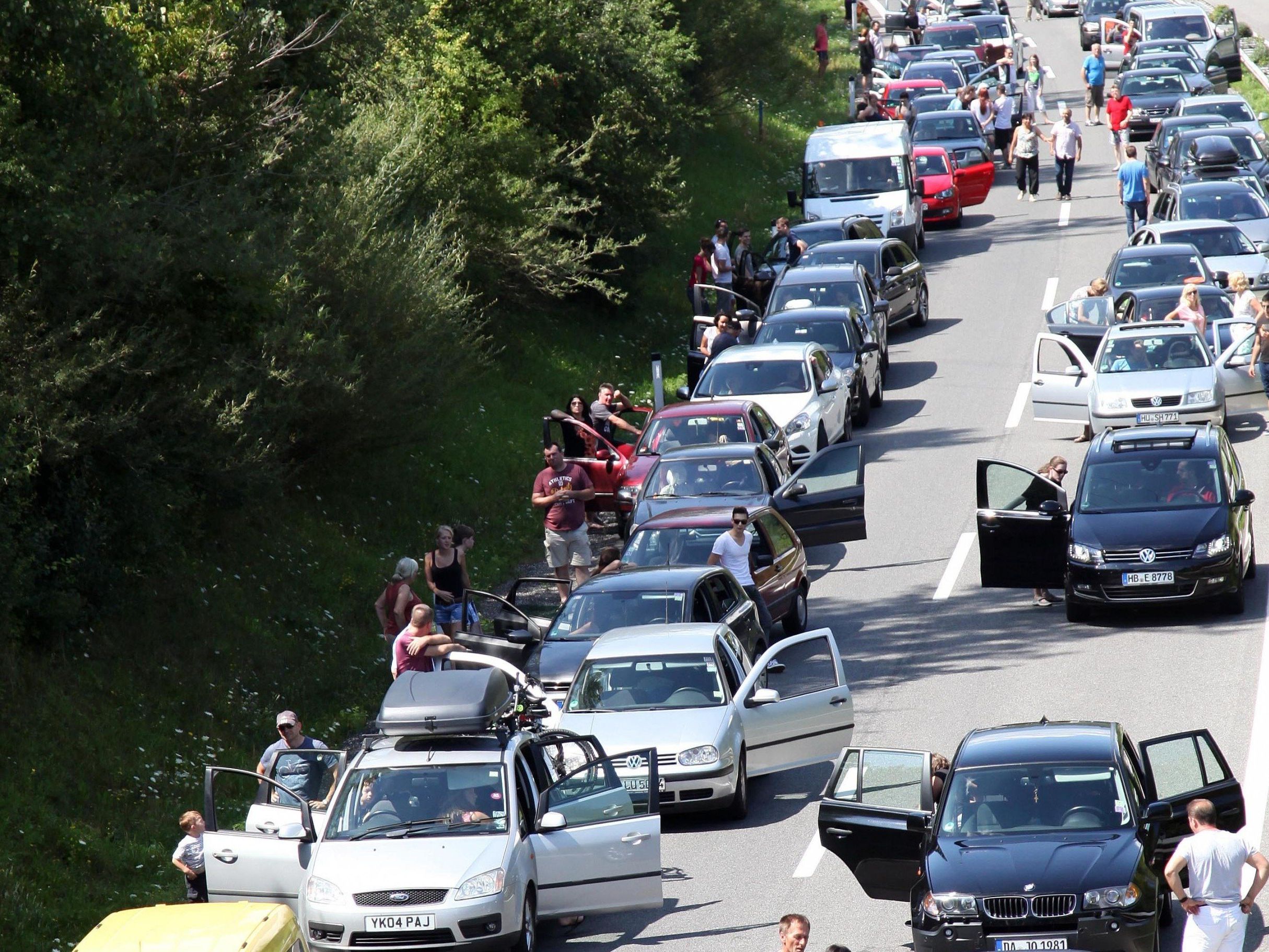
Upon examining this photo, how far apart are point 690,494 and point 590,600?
162 inches

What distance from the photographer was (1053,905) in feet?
33.5

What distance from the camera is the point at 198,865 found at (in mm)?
12047

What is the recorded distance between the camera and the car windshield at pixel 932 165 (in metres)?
38.1

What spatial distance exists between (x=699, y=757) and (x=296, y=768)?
123 inches

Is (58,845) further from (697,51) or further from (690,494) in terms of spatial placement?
(697,51)

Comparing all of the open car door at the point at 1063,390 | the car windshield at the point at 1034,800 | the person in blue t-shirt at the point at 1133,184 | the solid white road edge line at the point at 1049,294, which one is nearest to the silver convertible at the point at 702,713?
the car windshield at the point at 1034,800

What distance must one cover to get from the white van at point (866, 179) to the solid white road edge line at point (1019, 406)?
23.3 feet

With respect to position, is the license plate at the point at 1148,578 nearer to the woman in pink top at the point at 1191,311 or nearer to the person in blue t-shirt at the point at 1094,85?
the woman in pink top at the point at 1191,311

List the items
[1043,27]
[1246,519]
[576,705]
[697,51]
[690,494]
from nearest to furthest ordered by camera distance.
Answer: [576,705], [1246,519], [690,494], [697,51], [1043,27]

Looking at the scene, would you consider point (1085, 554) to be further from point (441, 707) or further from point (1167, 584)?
point (441, 707)

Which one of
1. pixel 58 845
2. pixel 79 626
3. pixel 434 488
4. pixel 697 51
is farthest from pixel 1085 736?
pixel 697 51

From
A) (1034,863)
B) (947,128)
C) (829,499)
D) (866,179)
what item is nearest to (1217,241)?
(866,179)

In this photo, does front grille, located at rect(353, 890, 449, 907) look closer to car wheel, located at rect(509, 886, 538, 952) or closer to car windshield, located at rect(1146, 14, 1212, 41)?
car wheel, located at rect(509, 886, 538, 952)

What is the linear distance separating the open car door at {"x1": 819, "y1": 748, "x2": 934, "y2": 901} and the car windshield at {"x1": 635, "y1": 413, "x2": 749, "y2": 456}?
1086 cm
